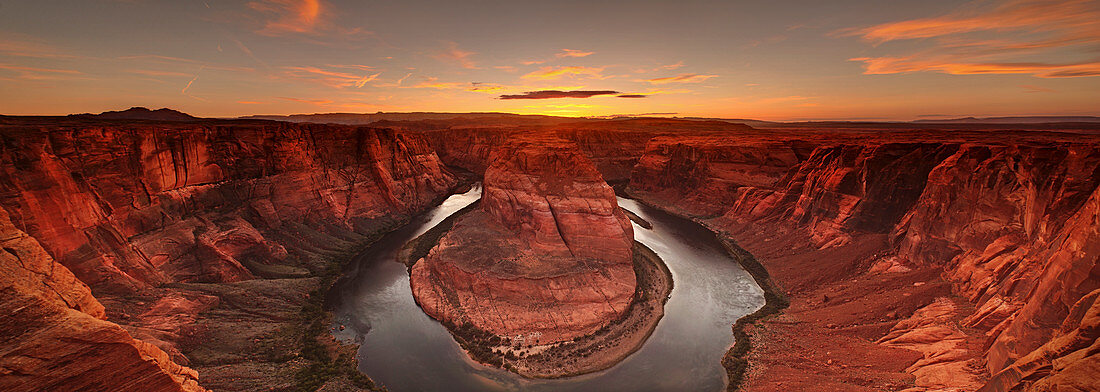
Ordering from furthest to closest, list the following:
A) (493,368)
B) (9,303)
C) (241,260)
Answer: (241,260) < (493,368) < (9,303)

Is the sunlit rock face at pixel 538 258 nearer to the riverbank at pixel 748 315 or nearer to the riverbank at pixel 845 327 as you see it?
the riverbank at pixel 748 315

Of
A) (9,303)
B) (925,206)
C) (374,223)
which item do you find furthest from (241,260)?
(925,206)

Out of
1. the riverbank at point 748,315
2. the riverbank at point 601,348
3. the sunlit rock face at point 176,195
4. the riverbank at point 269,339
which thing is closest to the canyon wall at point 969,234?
the riverbank at point 748,315

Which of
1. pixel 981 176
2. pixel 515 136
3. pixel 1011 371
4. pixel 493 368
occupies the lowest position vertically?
pixel 493 368

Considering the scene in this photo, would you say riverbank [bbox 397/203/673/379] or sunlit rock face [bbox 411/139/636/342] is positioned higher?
sunlit rock face [bbox 411/139/636/342]

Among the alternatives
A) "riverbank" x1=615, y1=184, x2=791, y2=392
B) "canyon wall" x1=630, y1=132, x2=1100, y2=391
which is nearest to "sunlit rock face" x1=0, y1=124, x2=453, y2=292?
"riverbank" x1=615, y1=184, x2=791, y2=392

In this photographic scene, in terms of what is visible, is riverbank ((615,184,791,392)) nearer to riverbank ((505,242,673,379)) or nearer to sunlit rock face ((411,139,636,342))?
riverbank ((505,242,673,379))

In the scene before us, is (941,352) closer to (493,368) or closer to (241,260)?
(493,368)
